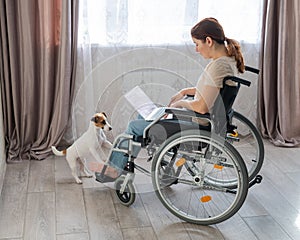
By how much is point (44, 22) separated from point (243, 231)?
5.74 ft

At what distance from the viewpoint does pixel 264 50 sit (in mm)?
3688

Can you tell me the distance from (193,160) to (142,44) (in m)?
1.14

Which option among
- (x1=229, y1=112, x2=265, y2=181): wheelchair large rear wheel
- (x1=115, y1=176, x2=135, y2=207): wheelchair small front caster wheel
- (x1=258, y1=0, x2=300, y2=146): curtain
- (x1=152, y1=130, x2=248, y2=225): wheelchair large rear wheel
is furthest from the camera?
(x1=258, y1=0, x2=300, y2=146): curtain

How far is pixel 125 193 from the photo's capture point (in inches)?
115

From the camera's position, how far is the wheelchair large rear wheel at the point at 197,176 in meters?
2.59

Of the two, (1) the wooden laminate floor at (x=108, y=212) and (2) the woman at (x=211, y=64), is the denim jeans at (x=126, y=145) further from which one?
(1) the wooden laminate floor at (x=108, y=212)

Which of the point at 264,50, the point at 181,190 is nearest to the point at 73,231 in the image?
the point at 181,190

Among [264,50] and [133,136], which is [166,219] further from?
[264,50]

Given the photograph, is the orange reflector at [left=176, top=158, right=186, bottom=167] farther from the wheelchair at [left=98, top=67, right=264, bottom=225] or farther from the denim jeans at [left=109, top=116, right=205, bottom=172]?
the denim jeans at [left=109, top=116, right=205, bottom=172]

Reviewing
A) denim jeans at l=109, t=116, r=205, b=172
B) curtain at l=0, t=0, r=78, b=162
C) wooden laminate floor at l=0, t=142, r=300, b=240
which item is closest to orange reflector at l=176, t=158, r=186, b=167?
denim jeans at l=109, t=116, r=205, b=172

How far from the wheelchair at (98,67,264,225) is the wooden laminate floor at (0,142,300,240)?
0.09 metres

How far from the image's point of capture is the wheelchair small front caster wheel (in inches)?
113

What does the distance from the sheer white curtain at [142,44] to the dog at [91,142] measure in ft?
1.06

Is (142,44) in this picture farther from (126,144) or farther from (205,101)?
(205,101)
